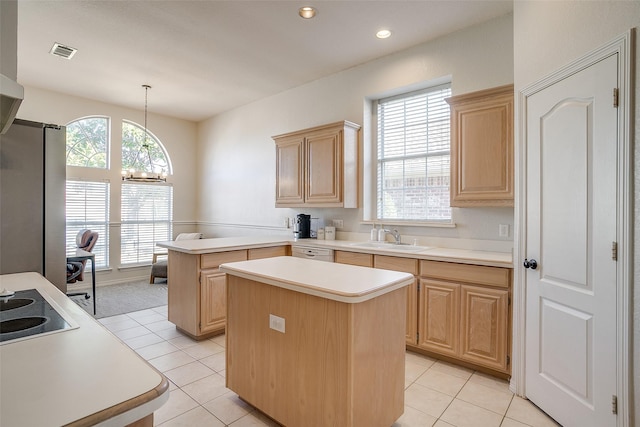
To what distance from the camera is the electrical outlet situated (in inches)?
72.5

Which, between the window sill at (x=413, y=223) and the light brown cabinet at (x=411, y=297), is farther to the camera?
the window sill at (x=413, y=223)

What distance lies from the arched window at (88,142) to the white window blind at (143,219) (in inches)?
23.3

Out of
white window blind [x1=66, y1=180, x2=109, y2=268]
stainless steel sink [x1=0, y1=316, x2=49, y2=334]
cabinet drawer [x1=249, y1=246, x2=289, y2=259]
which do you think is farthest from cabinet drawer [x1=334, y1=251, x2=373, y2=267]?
white window blind [x1=66, y1=180, x2=109, y2=268]

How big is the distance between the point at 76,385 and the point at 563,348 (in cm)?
244

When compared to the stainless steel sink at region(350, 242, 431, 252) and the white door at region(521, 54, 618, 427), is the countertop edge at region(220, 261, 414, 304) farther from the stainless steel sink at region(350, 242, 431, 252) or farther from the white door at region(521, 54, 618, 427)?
the stainless steel sink at region(350, 242, 431, 252)

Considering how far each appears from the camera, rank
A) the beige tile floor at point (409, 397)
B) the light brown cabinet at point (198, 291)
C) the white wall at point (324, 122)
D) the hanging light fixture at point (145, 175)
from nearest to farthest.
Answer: the beige tile floor at point (409, 397), the white wall at point (324, 122), the light brown cabinet at point (198, 291), the hanging light fixture at point (145, 175)

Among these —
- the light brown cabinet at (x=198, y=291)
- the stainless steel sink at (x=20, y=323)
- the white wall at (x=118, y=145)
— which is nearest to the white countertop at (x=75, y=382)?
the stainless steel sink at (x=20, y=323)

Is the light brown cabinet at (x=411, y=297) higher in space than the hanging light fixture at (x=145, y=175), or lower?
lower

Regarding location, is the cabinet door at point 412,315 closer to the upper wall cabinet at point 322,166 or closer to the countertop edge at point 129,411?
the upper wall cabinet at point 322,166

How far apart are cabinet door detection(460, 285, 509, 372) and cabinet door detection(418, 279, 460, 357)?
6cm

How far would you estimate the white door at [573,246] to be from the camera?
68.6 inches

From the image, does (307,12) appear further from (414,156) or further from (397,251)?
(397,251)

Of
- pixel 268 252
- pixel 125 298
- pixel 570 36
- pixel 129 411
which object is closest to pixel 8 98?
pixel 129 411

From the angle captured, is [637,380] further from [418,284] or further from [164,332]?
[164,332]
